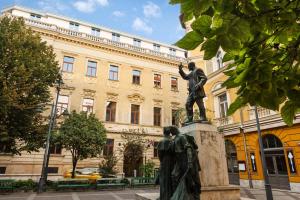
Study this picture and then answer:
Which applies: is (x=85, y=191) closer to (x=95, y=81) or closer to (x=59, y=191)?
(x=59, y=191)

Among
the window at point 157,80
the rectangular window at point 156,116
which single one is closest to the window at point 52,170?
the rectangular window at point 156,116

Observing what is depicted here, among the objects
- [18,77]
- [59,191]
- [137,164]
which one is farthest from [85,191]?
[137,164]

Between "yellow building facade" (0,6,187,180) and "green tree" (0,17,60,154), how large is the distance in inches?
259

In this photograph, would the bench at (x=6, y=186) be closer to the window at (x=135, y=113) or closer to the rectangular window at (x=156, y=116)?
the window at (x=135, y=113)

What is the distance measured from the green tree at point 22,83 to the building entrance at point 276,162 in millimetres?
16794

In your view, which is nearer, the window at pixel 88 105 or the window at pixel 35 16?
the window at pixel 88 105

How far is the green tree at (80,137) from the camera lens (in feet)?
60.7

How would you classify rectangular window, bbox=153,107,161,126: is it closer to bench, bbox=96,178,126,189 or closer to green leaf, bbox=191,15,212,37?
bench, bbox=96,178,126,189

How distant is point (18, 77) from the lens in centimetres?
1482

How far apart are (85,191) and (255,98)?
1666 cm

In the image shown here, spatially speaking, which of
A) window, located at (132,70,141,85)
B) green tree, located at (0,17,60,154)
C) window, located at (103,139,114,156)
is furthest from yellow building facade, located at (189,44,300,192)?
green tree, located at (0,17,60,154)

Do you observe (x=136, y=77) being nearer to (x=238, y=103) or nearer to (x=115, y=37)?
(x=115, y=37)

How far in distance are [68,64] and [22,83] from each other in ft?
38.2

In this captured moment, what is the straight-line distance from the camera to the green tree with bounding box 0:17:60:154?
1436cm
